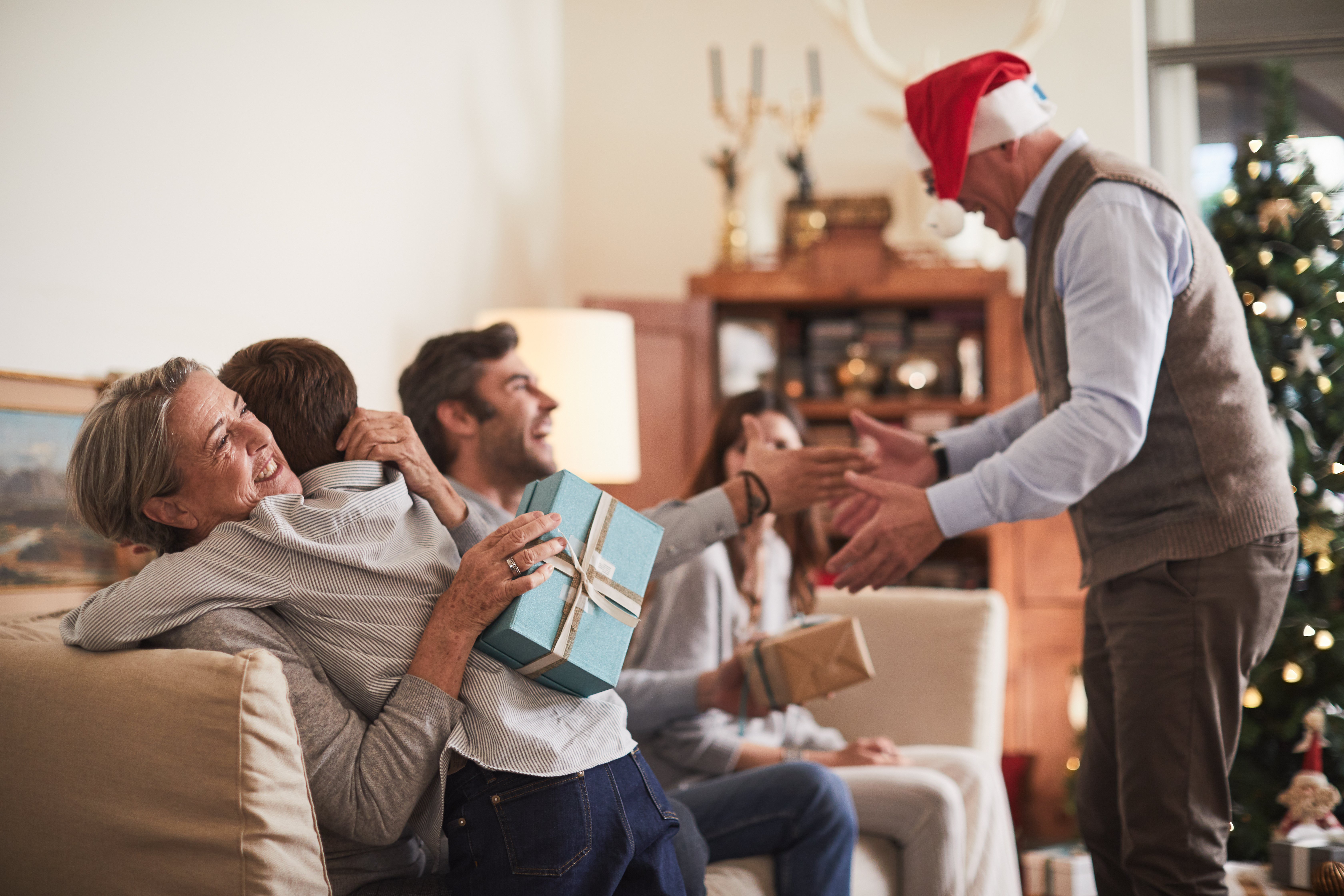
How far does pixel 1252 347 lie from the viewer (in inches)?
112

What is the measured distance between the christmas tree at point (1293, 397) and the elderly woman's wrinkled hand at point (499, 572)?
2.17m

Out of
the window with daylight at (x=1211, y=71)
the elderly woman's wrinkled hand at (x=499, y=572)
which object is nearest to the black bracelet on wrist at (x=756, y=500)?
the elderly woman's wrinkled hand at (x=499, y=572)

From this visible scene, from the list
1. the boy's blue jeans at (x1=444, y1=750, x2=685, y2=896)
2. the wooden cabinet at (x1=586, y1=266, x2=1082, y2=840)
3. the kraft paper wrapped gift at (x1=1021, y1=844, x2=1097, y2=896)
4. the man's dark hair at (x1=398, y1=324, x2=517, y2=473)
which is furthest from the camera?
the wooden cabinet at (x1=586, y1=266, x2=1082, y2=840)

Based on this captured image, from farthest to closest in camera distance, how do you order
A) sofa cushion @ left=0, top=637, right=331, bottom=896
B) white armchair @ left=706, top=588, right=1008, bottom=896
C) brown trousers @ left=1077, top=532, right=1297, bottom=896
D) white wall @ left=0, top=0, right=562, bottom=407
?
white armchair @ left=706, top=588, right=1008, bottom=896 < white wall @ left=0, top=0, right=562, bottom=407 < brown trousers @ left=1077, top=532, right=1297, bottom=896 < sofa cushion @ left=0, top=637, right=331, bottom=896

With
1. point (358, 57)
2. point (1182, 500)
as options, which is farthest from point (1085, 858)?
point (358, 57)

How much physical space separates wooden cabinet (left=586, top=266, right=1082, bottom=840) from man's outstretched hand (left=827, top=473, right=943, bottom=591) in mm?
1989

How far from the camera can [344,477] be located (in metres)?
1.10

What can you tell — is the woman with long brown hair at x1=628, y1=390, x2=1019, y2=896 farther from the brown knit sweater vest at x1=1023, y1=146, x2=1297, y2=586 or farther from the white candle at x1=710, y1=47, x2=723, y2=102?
→ the white candle at x1=710, y1=47, x2=723, y2=102

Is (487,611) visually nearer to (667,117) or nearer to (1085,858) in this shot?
(1085,858)

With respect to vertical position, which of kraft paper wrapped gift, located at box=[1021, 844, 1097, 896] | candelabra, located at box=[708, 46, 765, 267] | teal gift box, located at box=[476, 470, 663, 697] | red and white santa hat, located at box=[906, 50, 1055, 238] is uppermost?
candelabra, located at box=[708, 46, 765, 267]

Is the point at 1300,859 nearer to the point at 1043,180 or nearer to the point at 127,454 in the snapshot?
the point at 1043,180

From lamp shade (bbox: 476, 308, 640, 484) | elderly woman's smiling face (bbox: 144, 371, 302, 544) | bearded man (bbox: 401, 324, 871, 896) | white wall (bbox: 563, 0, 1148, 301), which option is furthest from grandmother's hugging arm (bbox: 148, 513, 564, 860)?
white wall (bbox: 563, 0, 1148, 301)

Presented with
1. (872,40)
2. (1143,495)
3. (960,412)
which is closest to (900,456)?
(1143,495)

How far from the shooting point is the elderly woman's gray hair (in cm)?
104
